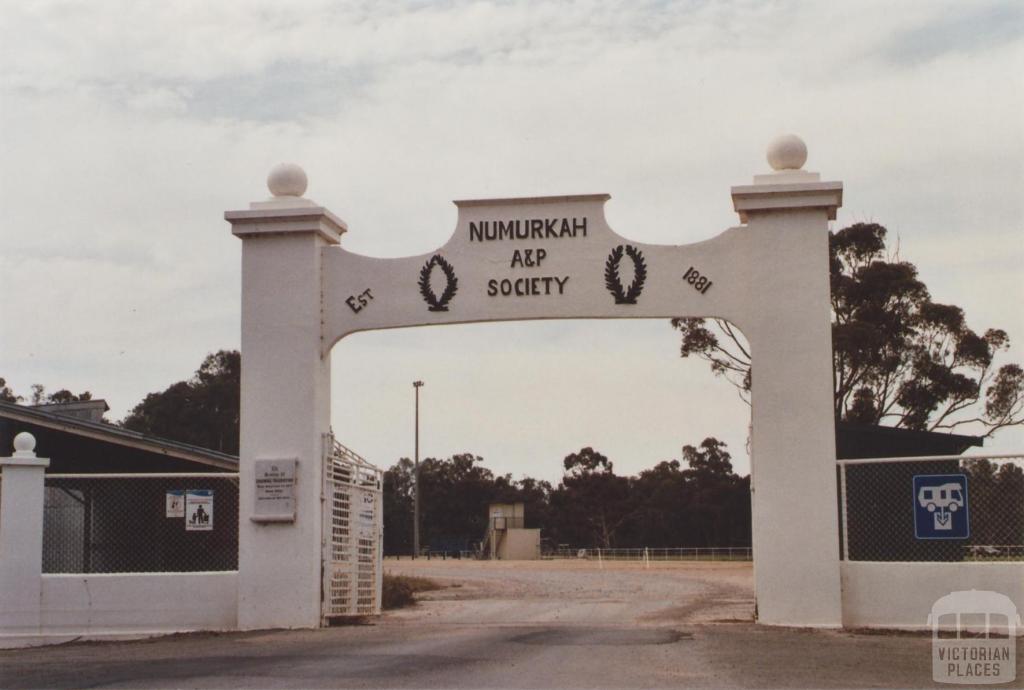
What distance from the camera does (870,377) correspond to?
36906 mm

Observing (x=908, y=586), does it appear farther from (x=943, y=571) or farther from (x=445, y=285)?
(x=445, y=285)

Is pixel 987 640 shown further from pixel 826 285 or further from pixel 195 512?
pixel 195 512

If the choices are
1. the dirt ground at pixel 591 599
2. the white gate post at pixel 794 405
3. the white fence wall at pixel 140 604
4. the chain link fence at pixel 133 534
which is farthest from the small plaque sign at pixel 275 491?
the chain link fence at pixel 133 534

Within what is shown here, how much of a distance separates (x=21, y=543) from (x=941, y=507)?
10.5 metres

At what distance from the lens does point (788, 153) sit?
1500 centimetres

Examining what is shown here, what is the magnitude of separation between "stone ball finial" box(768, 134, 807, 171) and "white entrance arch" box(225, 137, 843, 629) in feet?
0.05

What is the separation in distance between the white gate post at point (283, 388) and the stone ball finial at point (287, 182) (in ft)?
0.04

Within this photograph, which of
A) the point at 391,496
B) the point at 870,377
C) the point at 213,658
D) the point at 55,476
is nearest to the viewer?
the point at 213,658

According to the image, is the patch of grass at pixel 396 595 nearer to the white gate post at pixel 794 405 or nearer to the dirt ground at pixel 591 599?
the dirt ground at pixel 591 599

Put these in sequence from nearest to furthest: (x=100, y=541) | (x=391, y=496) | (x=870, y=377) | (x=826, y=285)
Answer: (x=826, y=285), (x=100, y=541), (x=870, y=377), (x=391, y=496)

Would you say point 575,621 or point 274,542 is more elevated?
point 274,542

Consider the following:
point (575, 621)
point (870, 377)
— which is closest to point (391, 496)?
point (870, 377)

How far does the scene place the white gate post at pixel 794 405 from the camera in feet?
47.1

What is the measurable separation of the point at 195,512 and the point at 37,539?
1.99 m
